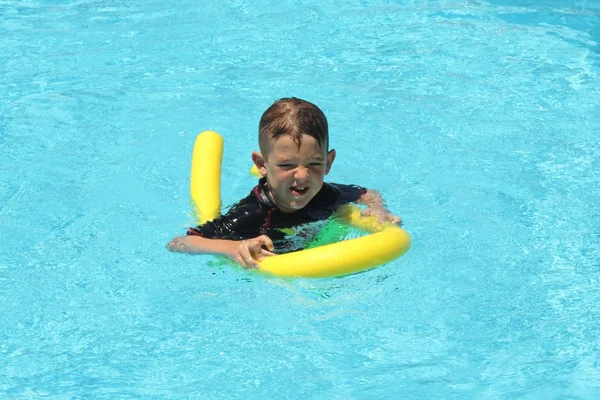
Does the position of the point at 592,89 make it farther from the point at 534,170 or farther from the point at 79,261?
the point at 79,261

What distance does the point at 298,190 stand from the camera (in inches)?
183

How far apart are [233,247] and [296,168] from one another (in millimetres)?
528

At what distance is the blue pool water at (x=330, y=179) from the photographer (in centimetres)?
434

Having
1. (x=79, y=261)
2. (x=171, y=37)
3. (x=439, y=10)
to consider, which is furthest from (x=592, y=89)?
(x=79, y=261)

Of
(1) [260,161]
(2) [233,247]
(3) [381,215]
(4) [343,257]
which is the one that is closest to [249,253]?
(2) [233,247]

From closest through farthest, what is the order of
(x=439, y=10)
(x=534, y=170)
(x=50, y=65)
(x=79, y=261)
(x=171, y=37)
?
(x=79, y=261) → (x=534, y=170) → (x=50, y=65) → (x=171, y=37) → (x=439, y=10)

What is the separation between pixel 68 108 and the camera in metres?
7.33

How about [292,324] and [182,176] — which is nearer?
[292,324]

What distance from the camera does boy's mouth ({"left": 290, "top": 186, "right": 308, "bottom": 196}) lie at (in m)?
4.63

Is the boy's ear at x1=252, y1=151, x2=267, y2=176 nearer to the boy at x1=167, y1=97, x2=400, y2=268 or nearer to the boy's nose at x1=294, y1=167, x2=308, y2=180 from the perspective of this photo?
the boy at x1=167, y1=97, x2=400, y2=268

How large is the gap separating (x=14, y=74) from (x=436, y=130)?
384 cm

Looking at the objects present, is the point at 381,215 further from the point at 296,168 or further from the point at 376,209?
the point at 296,168

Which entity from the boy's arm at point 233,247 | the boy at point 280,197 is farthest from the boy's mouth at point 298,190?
the boy's arm at point 233,247

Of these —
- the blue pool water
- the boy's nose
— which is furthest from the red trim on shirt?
the boy's nose
